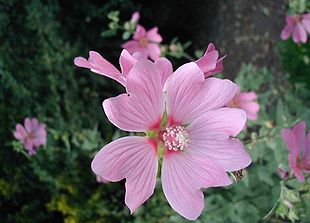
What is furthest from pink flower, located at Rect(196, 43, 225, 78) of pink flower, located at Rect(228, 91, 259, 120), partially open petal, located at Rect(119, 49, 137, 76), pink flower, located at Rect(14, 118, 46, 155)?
pink flower, located at Rect(14, 118, 46, 155)

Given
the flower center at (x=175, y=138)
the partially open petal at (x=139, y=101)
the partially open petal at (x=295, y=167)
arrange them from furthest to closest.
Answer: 1. the partially open petal at (x=295, y=167)
2. the flower center at (x=175, y=138)
3. the partially open petal at (x=139, y=101)

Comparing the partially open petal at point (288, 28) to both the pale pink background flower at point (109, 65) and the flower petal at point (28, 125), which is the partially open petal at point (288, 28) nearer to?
the flower petal at point (28, 125)

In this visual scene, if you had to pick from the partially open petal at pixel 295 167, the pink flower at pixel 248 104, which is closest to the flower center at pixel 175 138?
the partially open petal at pixel 295 167

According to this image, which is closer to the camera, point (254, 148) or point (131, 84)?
point (131, 84)

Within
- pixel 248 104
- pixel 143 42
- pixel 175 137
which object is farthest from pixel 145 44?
pixel 175 137

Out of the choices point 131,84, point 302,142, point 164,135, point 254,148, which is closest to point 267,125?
point 254,148

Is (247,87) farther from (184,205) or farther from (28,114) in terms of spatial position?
(184,205)
